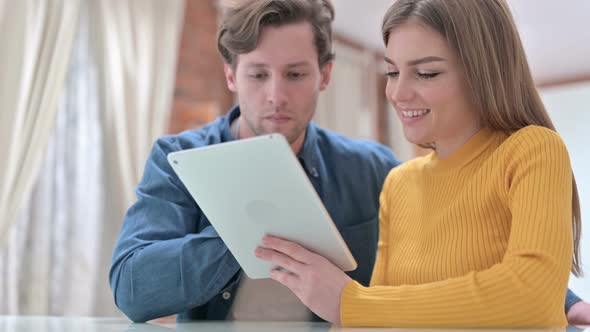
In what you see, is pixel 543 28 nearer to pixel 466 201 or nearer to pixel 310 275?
pixel 466 201

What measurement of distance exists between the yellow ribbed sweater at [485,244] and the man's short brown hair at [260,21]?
605mm

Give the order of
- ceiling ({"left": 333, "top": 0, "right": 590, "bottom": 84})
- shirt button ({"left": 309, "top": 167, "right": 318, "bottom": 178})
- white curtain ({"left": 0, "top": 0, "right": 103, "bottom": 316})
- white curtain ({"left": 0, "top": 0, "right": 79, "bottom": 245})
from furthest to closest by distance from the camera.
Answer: ceiling ({"left": 333, "top": 0, "right": 590, "bottom": 84}), white curtain ({"left": 0, "top": 0, "right": 103, "bottom": 316}), white curtain ({"left": 0, "top": 0, "right": 79, "bottom": 245}), shirt button ({"left": 309, "top": 167, "right": 318, "bottom": 178})

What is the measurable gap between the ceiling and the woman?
3946 millimetres

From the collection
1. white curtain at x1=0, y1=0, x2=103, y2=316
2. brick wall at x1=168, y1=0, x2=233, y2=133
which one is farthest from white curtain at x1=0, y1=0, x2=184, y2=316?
brick wall at x1=168, y1=0, x2=233, y2=133

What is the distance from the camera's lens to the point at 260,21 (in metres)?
1.63

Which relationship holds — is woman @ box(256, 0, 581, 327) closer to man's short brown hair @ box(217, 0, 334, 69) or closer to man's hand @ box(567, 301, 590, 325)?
man's hand @ box(567, 301, 590, 325)

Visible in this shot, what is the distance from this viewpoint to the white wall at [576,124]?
6.62m

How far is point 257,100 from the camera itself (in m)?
1.65

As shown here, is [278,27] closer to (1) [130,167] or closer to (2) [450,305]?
(2) [450,305]

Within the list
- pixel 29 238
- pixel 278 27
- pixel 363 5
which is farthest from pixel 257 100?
pixel 363 5

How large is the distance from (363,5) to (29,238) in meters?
3.57

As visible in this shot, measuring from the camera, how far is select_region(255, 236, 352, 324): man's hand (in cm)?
106

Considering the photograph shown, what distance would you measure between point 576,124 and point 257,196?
6.87 meters

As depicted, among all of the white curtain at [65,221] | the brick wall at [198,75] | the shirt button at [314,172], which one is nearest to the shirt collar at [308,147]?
the shirt button at [314,172]
